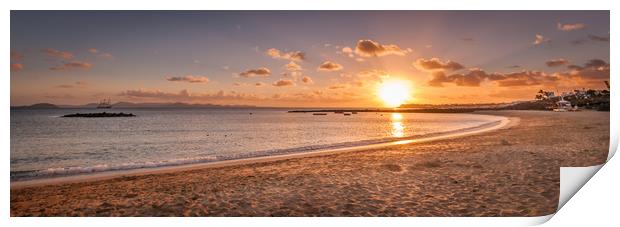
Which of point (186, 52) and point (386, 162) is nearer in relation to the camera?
point (386, 162)

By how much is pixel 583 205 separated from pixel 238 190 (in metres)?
5.24

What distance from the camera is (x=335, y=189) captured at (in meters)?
6.06

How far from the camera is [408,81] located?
9.84 metres

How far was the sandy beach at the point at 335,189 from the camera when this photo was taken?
17.6 ft

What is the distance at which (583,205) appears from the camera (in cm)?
623

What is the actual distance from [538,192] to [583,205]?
3.39 ft

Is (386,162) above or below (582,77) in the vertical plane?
below

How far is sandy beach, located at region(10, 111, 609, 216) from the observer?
17.6ft

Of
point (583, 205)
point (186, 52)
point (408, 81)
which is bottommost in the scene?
point (583, 205)
